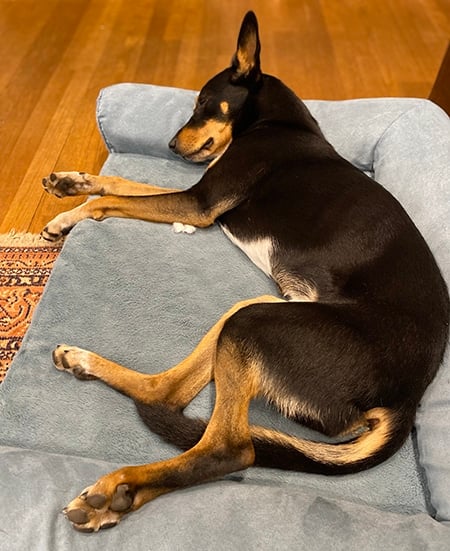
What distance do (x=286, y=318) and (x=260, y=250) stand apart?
0.54 metres

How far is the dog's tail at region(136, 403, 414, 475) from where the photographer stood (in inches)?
56.6

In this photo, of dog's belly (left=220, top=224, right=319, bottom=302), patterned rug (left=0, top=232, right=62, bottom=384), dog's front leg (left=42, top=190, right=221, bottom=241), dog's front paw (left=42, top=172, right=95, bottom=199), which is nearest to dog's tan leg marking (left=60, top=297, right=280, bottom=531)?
dog's belly (left=220, top=224, right=319, bottom=302)

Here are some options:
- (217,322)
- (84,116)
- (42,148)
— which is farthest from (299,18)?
(217,322)

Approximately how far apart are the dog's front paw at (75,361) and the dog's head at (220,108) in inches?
42.5

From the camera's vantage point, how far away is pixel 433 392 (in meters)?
1.61

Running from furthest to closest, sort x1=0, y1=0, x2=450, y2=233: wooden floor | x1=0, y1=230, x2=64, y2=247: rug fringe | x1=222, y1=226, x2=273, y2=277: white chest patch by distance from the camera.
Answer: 1. x1=0, y1=0, x2=450, y2=233: wooden floor
2. x1=0, y1=230, x2=64, y2=247: rug fringe
3. x1=222, y1=226, x2=273, y2=277: white chest patch

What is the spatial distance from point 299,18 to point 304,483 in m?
4.15

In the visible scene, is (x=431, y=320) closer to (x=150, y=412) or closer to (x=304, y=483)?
(x=304, y=483)

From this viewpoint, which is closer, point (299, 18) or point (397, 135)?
point (397, 135)

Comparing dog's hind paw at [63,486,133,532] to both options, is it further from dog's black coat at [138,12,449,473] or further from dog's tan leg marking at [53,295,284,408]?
dog's tan leg marking at [53,295,284,408]

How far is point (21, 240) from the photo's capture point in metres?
2.55

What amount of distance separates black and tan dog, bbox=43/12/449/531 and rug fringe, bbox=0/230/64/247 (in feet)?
0.95

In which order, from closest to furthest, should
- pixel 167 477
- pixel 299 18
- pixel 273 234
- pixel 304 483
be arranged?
pixel 167 477, pixel 304 483, pixel 273 234, pixel 299 18

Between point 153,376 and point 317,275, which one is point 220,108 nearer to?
point 317,275
